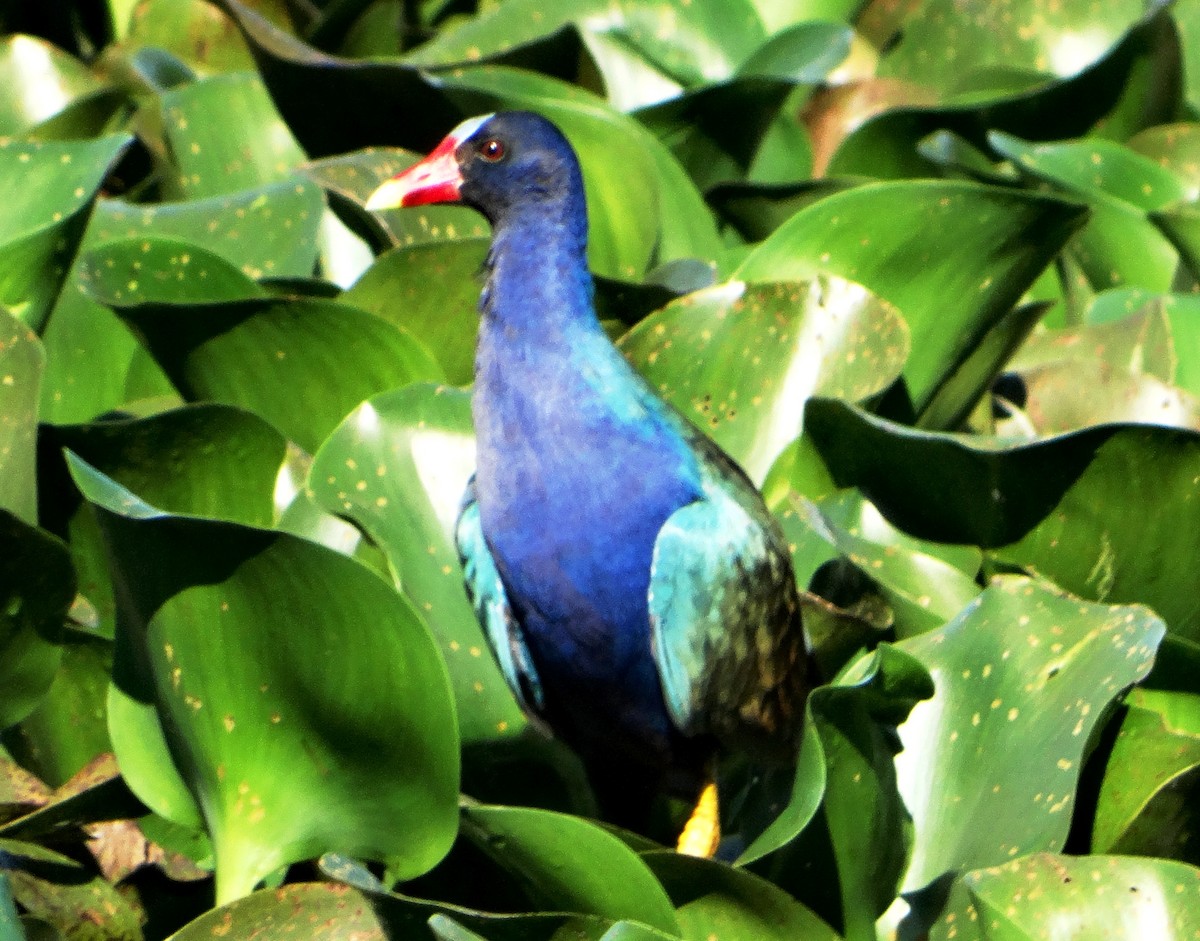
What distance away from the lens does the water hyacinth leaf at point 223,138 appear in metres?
3.04

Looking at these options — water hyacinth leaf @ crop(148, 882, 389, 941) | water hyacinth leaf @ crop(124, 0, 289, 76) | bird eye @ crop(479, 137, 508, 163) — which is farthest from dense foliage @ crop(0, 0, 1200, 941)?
water hyacinth leaf @ crop(124, 0, 289, 76)

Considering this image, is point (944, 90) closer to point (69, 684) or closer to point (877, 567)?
point (877, 567)

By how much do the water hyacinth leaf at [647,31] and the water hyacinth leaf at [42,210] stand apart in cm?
93

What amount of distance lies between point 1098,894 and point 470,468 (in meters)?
0.98

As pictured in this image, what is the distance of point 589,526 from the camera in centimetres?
218

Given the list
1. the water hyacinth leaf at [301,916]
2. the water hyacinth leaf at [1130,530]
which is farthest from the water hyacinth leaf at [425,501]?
the water hyacinth leaf at [1130,530]

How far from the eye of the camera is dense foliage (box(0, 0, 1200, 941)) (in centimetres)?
171

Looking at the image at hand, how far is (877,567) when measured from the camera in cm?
203

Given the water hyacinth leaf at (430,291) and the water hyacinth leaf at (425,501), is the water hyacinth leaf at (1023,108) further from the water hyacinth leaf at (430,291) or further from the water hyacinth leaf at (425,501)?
the water hyacinth leaf at (425,501)

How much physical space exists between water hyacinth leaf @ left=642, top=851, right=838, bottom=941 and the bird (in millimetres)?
430

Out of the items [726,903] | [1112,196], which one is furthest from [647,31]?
[726,903]

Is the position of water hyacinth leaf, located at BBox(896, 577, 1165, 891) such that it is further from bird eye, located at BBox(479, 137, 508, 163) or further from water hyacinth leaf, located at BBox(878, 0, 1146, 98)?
water hyacinth leaf, located at BBox(878, 0, 1146, 98)

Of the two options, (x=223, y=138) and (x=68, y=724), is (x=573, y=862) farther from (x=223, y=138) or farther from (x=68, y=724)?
(x=223, y=138)

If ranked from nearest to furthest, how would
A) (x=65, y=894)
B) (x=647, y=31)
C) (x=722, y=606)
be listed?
1. (x=65, y=894)
2. (x=722, y=606)
3. (x=647, y=31)
